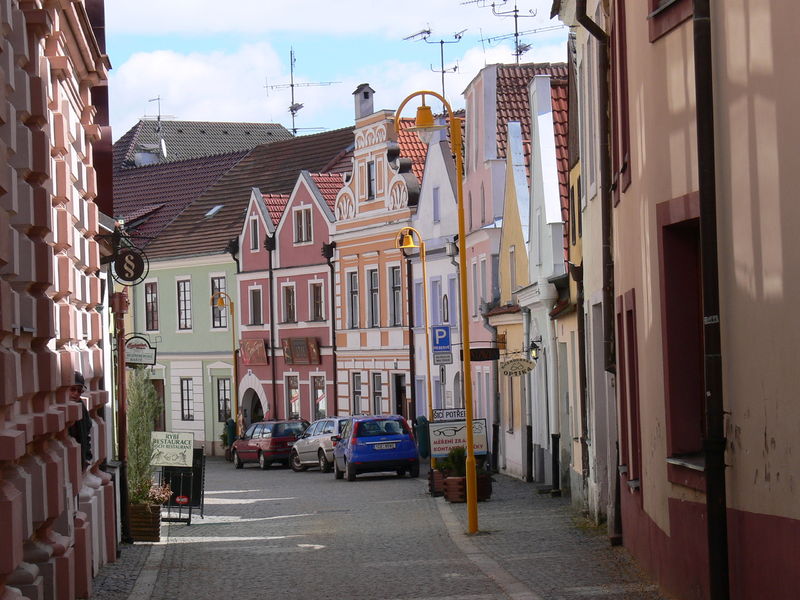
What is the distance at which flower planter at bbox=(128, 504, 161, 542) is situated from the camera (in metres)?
21.6

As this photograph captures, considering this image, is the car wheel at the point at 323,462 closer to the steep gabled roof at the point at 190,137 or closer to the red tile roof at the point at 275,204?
the red tile roof at the point at 275,204

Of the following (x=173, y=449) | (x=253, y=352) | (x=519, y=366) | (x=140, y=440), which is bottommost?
(x=173, y=449)

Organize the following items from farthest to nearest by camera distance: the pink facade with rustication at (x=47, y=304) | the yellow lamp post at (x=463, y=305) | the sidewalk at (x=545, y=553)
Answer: the yellow lamp post at (x=463, y=305) < the sidewalk at (x=545, y=553) < the pink facade with rustication at (x=47, y=304)

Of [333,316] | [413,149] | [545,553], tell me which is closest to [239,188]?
[333,316]

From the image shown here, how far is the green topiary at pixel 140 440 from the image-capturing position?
2195 cm

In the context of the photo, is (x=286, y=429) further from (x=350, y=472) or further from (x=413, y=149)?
(x=413, y=149)

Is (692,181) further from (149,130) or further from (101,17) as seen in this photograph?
(149,130)

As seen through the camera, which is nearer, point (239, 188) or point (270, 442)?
point (270, 442)

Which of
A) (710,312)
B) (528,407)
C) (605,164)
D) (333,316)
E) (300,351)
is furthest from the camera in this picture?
(300,351)

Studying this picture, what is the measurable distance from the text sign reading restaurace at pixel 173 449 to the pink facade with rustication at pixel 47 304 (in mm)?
5256

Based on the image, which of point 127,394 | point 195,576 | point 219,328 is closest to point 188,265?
point 219,328

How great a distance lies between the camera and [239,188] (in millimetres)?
64688

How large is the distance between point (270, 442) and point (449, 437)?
20002 millimetres

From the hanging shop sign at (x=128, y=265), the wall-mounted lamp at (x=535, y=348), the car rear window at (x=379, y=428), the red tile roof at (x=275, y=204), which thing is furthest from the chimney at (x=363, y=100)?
the hanging shop sign at (x=128, y=265)
